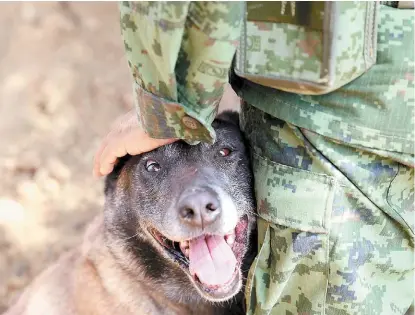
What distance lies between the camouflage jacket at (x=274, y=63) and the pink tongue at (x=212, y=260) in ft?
1.47

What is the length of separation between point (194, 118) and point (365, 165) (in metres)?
0.52

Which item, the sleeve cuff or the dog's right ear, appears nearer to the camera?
the sleeve cuff

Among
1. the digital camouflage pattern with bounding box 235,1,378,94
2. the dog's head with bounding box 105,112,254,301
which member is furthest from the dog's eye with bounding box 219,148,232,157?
the digital camouflage pattern with bounding box 235,1,378,94

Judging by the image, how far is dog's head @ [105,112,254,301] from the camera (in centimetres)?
216

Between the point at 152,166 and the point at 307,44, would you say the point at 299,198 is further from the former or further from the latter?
the point at 152,166

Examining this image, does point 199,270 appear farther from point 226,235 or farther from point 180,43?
point 180,43

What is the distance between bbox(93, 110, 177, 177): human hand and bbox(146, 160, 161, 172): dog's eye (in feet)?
0.37

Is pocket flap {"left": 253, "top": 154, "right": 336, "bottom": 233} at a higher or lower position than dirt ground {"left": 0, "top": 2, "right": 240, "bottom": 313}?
higher

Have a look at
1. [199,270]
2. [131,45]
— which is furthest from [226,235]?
[131,45]

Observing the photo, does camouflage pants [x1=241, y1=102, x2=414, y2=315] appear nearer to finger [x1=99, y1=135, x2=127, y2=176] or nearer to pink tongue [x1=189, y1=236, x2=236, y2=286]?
pink tongue [x1=189, y1=236, x2=236, y2=286]

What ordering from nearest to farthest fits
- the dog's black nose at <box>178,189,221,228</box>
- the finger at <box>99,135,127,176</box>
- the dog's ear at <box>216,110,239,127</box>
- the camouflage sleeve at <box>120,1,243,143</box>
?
the camouflage sleeve at <box>120,1,243,143</box>
the dog's black nose at <box>178,189,221,228</box>
the finger at <box>99,135,127,176</box>
the dog's ear at <box>216,110,239,127</box>

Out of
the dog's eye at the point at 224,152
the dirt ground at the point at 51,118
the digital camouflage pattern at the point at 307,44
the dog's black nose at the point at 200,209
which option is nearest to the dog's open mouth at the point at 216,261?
the dog's black nose at the point at 200,209

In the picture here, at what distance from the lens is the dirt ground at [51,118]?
12.3 ft

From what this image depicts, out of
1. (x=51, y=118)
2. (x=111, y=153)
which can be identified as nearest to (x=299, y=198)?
(x=111, y=153)
